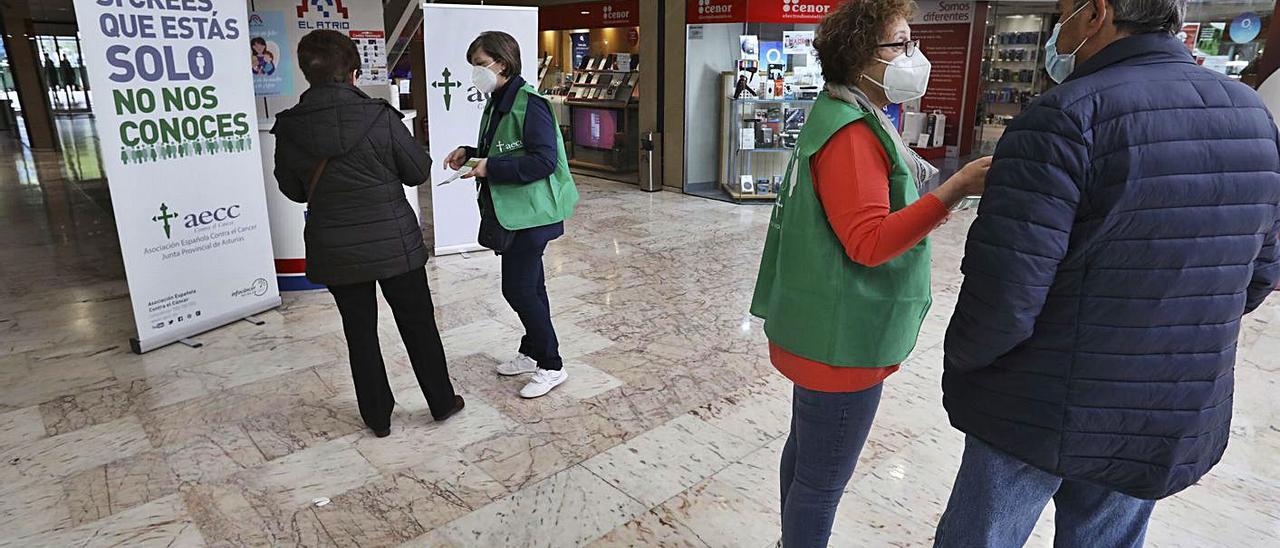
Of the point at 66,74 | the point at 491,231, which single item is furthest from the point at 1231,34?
the point at 66,74

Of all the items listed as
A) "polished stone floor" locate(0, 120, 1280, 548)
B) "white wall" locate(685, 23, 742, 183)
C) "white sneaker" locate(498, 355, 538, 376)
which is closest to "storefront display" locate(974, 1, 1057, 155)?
"white wall" locate(685, 23, 742, 183)

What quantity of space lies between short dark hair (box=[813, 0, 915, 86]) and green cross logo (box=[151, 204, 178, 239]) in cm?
349

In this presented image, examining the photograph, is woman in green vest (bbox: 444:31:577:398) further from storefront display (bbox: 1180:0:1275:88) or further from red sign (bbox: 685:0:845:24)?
storefront display (bbox: 1180:0:1275:88)

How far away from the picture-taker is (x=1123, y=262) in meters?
1.21

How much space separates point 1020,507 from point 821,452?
0.41 meters

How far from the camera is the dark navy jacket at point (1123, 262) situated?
1.18 meters

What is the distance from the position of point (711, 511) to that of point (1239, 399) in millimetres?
2530

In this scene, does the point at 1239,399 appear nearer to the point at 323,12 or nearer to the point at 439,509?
the point at 439,509

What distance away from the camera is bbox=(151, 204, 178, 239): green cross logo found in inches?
149

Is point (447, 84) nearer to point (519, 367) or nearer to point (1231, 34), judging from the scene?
point (519, 367)

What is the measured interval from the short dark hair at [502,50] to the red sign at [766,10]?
16.8 ft

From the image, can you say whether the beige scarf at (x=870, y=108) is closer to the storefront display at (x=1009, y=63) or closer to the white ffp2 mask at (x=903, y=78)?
the white ffp2 mask at (x=903, y=78)

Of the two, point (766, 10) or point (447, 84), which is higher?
point (766, 10)

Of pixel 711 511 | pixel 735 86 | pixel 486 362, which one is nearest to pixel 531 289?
pixel 486 362
